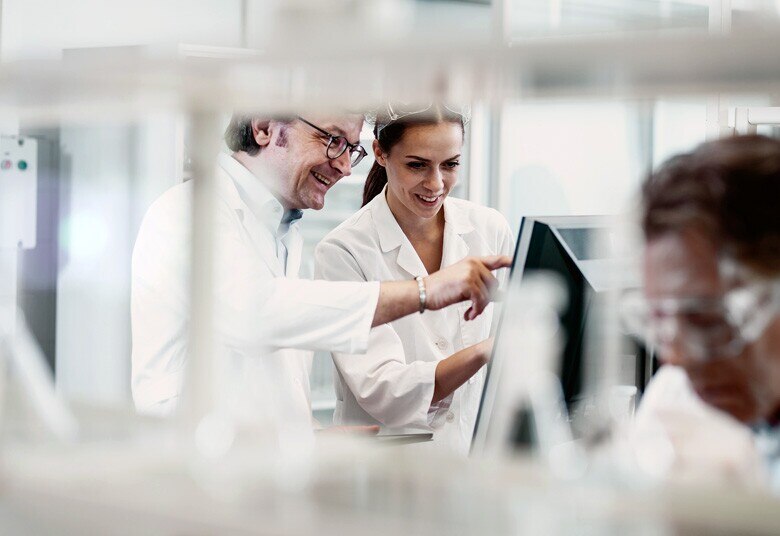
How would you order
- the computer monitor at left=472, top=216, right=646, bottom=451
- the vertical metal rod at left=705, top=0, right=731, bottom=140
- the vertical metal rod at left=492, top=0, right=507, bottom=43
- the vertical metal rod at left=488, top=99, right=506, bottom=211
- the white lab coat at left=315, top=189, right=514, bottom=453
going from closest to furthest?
the computer monitor at left=472, top=216, right=646, bottom=451 → the white lab coat at left=315, top=189, right=514, bottom=453 → the vertical metal rod at left=705, top=0, right=731, bottom=140 → the vertical metal rod at left=492, top=0, right=507, bottom=43 → the vertical metal rod at left=488, top=99, right=506, bottom=211

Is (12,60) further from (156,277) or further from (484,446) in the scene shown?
(156,277)

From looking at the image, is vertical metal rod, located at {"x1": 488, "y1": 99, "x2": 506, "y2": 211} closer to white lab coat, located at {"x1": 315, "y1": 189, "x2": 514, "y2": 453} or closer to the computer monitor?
white lab coat, located at {"x1": 315, "y1": 189, "x2": 514, "y2": 453}

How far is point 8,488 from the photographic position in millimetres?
684

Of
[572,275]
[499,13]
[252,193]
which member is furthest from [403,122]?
[499,13]

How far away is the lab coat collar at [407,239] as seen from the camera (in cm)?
200

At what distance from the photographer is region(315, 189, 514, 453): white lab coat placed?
1.85 metres

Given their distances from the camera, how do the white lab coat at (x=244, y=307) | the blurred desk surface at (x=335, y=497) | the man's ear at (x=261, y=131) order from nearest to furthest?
the blurred desk surface at (x=335, y=497) < the white lab coat at (x=244, y=307) < the man's ear at (x=261, y=131)

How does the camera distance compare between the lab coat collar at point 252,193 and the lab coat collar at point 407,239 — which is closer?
the lab coat collar at point 252,193

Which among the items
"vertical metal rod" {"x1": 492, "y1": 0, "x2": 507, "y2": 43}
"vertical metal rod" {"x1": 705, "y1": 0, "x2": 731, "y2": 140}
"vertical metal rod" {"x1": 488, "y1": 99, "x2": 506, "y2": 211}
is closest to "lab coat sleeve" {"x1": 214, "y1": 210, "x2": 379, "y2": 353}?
"vertical metal rod" {"x1": 705, "y1": 0, "x2": 731, "y2": 140}

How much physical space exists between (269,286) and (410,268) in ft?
1.60

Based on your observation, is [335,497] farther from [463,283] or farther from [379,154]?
[379,154]

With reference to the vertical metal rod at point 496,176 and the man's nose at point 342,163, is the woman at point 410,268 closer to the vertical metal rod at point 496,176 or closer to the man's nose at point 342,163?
the man's nose at point 342,163

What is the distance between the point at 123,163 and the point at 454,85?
285 cm

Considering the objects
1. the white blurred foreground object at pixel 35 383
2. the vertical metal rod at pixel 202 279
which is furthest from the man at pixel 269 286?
the vertical metal rod at pixel 202 279
